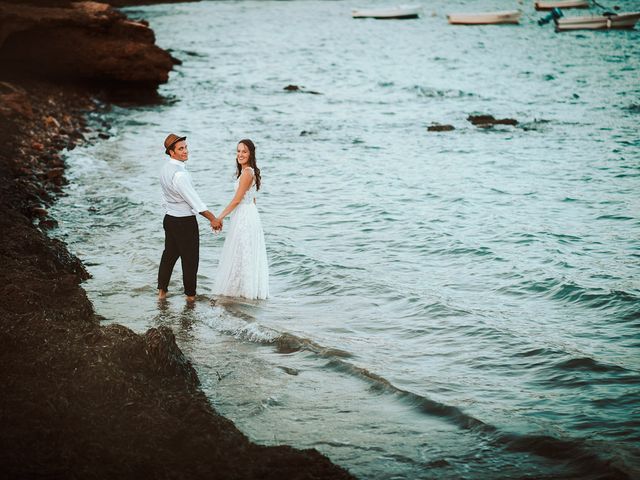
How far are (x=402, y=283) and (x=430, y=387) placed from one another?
4065mm

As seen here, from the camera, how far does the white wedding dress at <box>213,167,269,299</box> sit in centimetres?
1085

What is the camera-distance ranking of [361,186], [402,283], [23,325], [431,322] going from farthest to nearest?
[361,186] → [402,283] → [431,322] → [23,325]

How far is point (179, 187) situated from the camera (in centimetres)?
976

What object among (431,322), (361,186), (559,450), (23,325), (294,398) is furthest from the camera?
(361,186)

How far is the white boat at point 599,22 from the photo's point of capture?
194 feet

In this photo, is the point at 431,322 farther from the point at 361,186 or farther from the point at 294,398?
the point at 361,186

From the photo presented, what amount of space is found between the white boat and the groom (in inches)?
2226

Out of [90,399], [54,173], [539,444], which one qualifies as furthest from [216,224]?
[54,173]

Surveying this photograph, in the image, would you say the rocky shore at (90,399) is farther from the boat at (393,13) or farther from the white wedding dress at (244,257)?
the boat at (393,13)

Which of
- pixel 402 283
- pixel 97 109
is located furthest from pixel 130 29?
pixel 402 283

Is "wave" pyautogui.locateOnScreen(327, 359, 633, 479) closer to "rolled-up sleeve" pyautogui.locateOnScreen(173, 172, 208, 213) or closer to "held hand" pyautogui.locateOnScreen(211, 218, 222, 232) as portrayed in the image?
"held hand" pyautogui.locateOnScreen(211, 218, 222, 232)

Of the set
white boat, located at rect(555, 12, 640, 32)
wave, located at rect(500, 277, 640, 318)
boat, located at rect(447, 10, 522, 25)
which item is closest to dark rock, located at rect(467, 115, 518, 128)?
wave, located at rect(500, 277, 640, 318)

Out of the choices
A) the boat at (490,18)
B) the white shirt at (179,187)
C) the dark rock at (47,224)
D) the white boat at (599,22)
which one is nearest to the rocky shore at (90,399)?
the white shirt at (179,187)

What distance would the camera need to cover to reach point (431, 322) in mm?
10516
